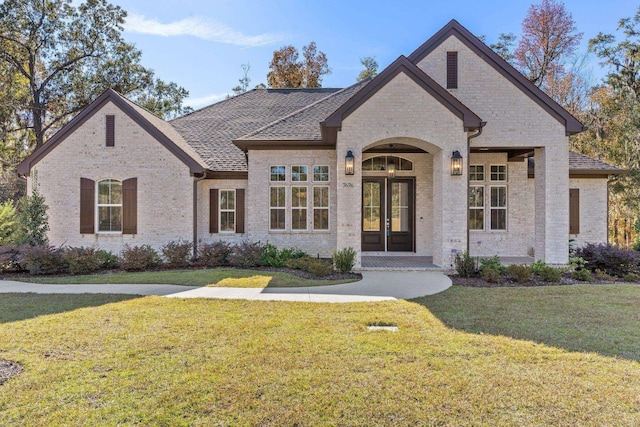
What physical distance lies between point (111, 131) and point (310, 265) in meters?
7.98

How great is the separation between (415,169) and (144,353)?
10619mm

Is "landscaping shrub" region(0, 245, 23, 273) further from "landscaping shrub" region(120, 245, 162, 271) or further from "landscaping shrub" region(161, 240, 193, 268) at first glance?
"landscaping shrub" region(161, 240, 193, 268)

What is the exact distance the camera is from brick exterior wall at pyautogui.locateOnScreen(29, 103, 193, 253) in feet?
38.3

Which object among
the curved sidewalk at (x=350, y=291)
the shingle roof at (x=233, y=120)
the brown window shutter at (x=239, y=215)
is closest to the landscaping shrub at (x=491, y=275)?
the curved sidewalk at (x=350, y=291)

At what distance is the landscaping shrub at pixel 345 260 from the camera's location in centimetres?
960

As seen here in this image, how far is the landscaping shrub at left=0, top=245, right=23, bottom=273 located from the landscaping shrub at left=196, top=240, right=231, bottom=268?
478 cm

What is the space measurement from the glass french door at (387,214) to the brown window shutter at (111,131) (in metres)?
8.51

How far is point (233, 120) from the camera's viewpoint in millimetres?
15945

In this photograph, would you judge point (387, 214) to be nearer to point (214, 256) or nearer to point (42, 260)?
point (214, 256)

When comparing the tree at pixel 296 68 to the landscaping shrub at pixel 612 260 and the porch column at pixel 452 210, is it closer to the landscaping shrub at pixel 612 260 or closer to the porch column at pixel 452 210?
the porch column at pixel 452 210

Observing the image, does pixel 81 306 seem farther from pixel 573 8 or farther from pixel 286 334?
pixel 573 8

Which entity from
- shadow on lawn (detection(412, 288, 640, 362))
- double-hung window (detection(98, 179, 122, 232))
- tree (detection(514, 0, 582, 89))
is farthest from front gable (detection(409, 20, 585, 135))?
tree (detection(514, 0, 582, 89))

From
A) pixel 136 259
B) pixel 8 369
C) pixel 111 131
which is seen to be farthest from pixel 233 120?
pixel 8 369

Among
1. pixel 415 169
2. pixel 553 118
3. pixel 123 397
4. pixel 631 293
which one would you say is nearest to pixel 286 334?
pixel 123 397
